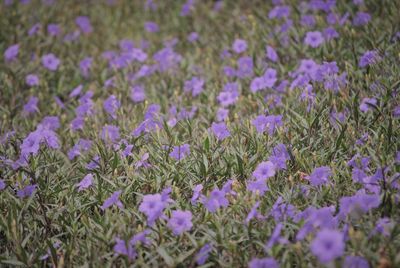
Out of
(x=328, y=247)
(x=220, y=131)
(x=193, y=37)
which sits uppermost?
(x=328, y=247)

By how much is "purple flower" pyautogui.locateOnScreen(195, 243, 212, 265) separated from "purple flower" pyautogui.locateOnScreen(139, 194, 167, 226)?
25 cm

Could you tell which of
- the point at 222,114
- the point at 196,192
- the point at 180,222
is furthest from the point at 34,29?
the point at 180,222

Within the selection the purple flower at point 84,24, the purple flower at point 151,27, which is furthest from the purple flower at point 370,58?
the purple flower at point 84,24

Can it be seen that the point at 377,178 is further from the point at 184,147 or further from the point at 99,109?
the point at 99,109

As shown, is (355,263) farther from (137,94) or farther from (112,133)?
(137,94)

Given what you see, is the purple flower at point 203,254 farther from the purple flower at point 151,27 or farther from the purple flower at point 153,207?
the purple flower at point 151,27

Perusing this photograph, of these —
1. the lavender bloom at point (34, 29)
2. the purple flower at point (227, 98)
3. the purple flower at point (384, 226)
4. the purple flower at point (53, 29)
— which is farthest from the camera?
the purple flower at point (53, 29)

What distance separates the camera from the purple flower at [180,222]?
1.87m

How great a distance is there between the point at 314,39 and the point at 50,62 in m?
2.31

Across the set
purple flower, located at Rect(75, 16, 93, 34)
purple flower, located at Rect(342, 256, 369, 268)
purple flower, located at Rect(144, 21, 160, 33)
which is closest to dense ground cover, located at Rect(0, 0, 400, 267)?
purple flower, located at Rect(342, 256, 369, 268)

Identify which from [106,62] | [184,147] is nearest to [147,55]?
[106,62]

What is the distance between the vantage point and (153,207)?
1.90 meters

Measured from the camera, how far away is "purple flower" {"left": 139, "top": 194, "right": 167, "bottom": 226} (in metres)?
1.85

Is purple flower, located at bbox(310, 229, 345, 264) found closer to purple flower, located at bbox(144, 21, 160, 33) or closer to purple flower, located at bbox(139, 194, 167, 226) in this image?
purple flower, located at bbox(139, 194, 167, 226)
